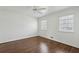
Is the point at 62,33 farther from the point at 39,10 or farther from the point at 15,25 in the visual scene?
the point at 15,25

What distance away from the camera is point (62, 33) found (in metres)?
1.48

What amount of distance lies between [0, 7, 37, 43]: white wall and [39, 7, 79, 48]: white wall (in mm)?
204

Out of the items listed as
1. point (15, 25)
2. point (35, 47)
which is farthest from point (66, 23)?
point (15, 25)

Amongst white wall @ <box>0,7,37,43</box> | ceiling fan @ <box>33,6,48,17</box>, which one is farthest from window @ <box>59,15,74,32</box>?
white wall @ <box>0,7,37,43</box>

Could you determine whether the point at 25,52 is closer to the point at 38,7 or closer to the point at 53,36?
the point at 53,36

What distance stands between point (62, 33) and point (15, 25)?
2.72 feet

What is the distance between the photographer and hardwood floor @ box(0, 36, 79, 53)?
54.8 inches

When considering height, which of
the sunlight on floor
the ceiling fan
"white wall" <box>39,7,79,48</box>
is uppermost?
the ceiling fan

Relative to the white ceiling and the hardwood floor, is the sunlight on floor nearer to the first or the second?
the hardwood floor

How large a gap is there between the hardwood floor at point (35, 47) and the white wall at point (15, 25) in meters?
0.09

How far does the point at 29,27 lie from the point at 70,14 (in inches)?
29.2

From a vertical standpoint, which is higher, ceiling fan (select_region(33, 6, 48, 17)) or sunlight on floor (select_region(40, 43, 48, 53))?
ceiling fan (select_region(33, 6, 48, 17))
